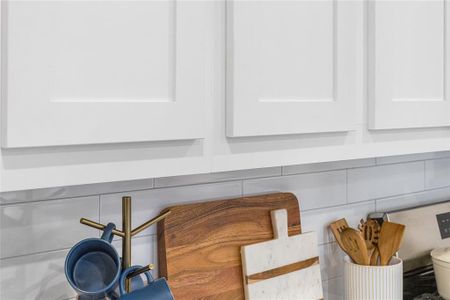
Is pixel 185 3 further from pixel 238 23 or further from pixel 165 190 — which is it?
pixel 165 190

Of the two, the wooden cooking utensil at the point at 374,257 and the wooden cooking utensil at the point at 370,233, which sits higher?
the wooden cooking utensil at the point at 370,233

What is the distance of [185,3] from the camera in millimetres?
883

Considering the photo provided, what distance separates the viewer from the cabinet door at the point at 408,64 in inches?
47.2

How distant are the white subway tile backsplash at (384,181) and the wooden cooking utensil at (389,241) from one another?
0.53 feet

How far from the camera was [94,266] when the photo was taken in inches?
41.9

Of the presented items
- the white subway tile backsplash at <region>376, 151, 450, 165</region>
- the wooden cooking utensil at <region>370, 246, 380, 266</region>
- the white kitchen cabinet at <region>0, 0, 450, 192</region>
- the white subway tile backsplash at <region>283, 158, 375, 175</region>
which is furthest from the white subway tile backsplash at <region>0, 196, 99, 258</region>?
the white subway tile backsplash at <region>376, 151, 450, 165</region>

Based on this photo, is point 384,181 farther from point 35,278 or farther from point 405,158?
point 35,278

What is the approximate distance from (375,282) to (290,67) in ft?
2.65

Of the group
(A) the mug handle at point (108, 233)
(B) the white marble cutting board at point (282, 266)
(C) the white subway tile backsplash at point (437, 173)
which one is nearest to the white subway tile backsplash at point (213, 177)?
(B) the white marble cutting board at point (282, 266)

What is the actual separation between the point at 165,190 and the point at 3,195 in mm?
381

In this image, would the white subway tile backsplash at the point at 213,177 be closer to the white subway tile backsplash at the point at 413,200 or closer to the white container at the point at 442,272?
the white subway tile backsplash at the point at 413,200

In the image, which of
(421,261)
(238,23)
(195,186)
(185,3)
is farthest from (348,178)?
(185,3)

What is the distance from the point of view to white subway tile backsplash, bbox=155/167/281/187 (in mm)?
1301

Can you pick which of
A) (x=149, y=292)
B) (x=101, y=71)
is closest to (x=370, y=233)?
(x=149, y=292)
